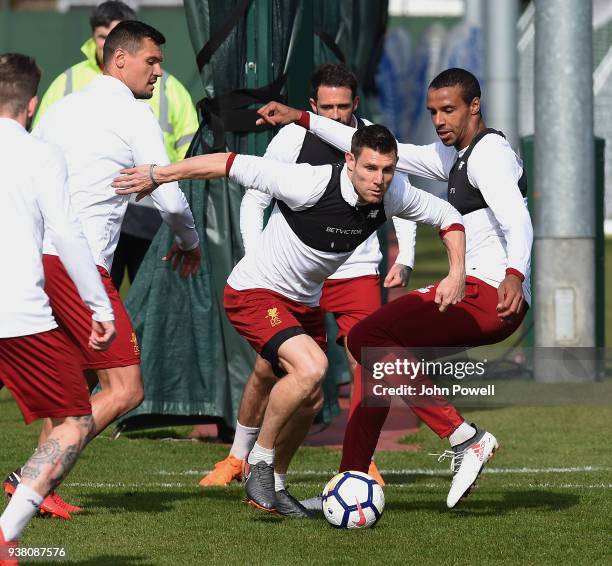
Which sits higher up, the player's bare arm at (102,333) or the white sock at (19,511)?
the player's bare arm at (102,333)

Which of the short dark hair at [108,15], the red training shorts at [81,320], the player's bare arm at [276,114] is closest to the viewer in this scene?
the red training shorts at [81,320]

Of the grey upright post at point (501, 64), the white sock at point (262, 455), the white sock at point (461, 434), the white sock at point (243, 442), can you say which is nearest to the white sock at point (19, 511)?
the white sock at point (262, 455)

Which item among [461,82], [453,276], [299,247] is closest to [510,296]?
[453,276]

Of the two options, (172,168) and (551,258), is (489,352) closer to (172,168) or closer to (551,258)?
(551,258)

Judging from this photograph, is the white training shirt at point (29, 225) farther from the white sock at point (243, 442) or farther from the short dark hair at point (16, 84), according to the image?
the white sock at point (243, 442)

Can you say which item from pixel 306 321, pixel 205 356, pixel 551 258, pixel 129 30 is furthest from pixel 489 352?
pixel 129 30

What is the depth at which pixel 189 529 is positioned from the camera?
6723 millimetres

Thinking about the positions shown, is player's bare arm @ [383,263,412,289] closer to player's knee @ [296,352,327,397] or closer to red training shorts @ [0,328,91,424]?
player's knee @ [296,352,327,397]

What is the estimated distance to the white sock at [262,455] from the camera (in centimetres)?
715

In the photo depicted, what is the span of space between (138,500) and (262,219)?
68.8 inches

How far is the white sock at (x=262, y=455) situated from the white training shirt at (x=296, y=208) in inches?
31.2

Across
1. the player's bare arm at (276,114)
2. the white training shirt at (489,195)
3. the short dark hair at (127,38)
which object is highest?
the short dark hair at (127,38)

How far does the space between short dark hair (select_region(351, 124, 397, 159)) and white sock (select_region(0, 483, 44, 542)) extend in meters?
2.39

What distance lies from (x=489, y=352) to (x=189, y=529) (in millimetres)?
A: 7012
